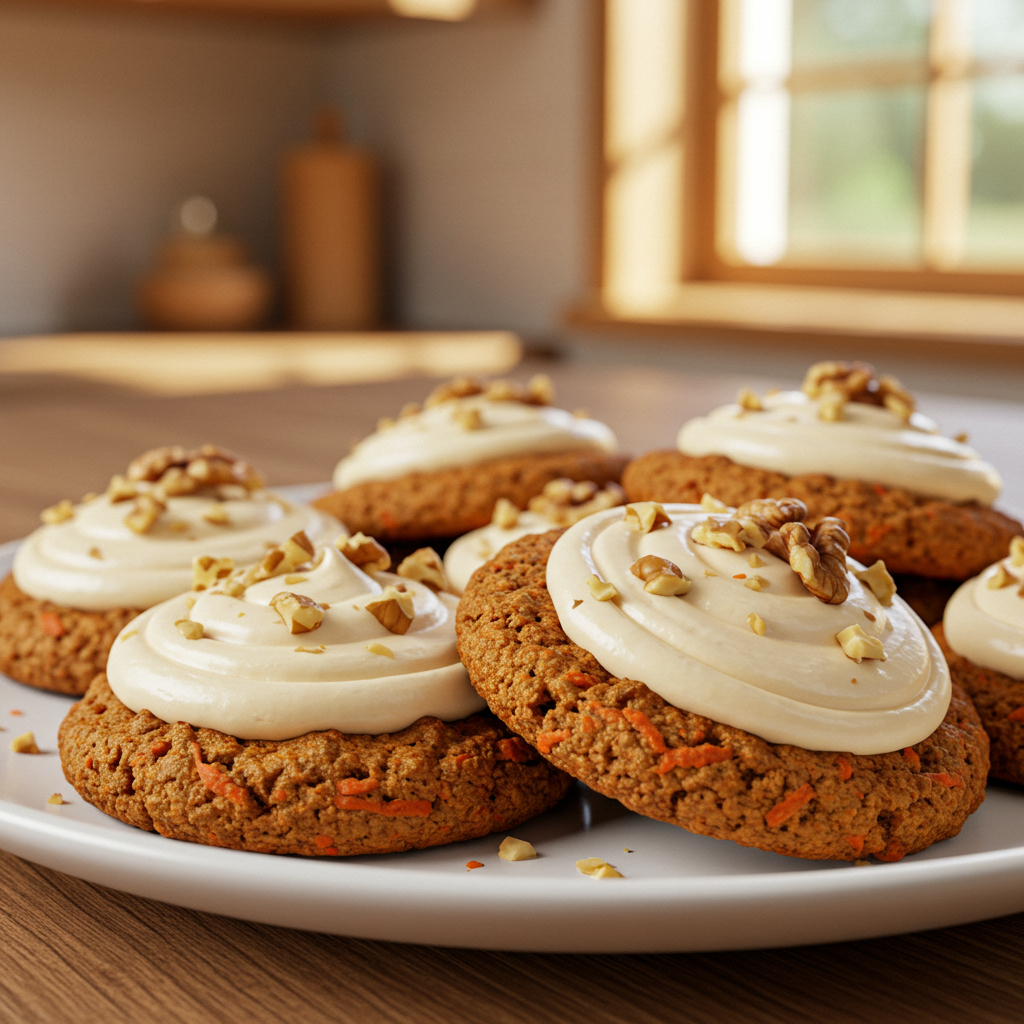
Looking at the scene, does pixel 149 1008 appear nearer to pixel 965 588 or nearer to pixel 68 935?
pixel 68 935

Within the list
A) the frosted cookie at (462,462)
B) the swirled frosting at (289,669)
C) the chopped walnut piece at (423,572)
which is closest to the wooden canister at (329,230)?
the frosted cookie at (462,462)

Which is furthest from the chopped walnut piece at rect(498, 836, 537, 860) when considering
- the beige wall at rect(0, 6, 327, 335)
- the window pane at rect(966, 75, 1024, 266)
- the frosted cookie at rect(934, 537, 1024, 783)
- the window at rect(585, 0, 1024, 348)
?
the beige wall at rect(0, 6, 327, 335)

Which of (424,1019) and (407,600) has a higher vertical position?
(407,600)

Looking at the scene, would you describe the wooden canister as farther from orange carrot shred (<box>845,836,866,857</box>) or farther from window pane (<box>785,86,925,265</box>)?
orange carrot shred (<box>845,836,866,857</box>)

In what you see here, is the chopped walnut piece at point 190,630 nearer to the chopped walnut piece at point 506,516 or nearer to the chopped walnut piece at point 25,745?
the chopped walnut piece at point 25,745

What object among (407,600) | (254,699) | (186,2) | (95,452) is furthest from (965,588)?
Answer: (186,2)

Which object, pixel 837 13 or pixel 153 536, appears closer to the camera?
pixel 153 536
